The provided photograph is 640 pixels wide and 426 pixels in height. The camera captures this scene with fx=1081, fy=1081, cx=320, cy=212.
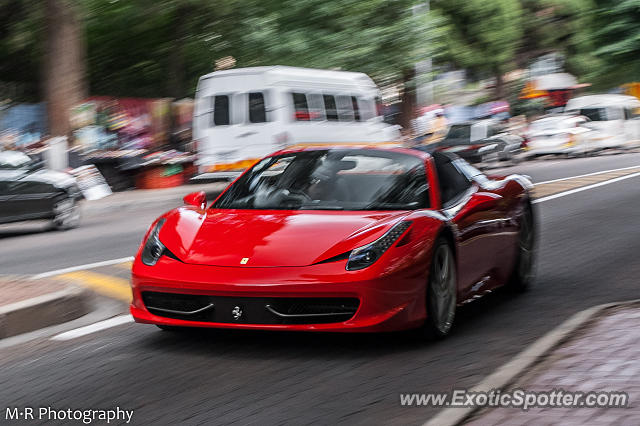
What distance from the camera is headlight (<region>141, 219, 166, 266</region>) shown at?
6.43m

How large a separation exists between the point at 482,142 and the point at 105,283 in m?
24.0

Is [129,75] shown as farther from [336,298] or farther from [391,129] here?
[336,298]

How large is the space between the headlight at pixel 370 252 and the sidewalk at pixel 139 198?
15.3 metres

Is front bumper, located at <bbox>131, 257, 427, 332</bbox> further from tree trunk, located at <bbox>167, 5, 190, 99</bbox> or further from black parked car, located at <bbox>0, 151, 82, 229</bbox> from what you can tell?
tree trunk, located at <bbox>167, 5, 190, 99</bbox>

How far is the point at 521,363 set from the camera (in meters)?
5.54

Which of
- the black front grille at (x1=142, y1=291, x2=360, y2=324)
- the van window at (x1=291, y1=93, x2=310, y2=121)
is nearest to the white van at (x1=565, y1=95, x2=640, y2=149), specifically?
the van window at (x1=291, y1=93, x2=310, y2=121)

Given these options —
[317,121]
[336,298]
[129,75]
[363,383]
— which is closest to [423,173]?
[336,298]

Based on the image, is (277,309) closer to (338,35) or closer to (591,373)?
(591,373)

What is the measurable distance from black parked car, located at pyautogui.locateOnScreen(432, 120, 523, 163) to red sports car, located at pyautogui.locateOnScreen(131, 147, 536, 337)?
2453cm

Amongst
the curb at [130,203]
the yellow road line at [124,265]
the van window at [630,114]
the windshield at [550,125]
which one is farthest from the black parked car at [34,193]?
the van window at [630,114]

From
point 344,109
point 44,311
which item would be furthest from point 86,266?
point 344,109

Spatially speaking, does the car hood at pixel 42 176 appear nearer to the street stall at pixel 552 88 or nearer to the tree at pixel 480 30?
the tree at pixel 480 30

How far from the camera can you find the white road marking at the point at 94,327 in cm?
706

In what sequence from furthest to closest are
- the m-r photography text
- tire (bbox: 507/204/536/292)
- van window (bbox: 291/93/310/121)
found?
van window (bbox: 291/93/310/121)
tire (bbox: 507/204/536/292)
the m-r photography text
